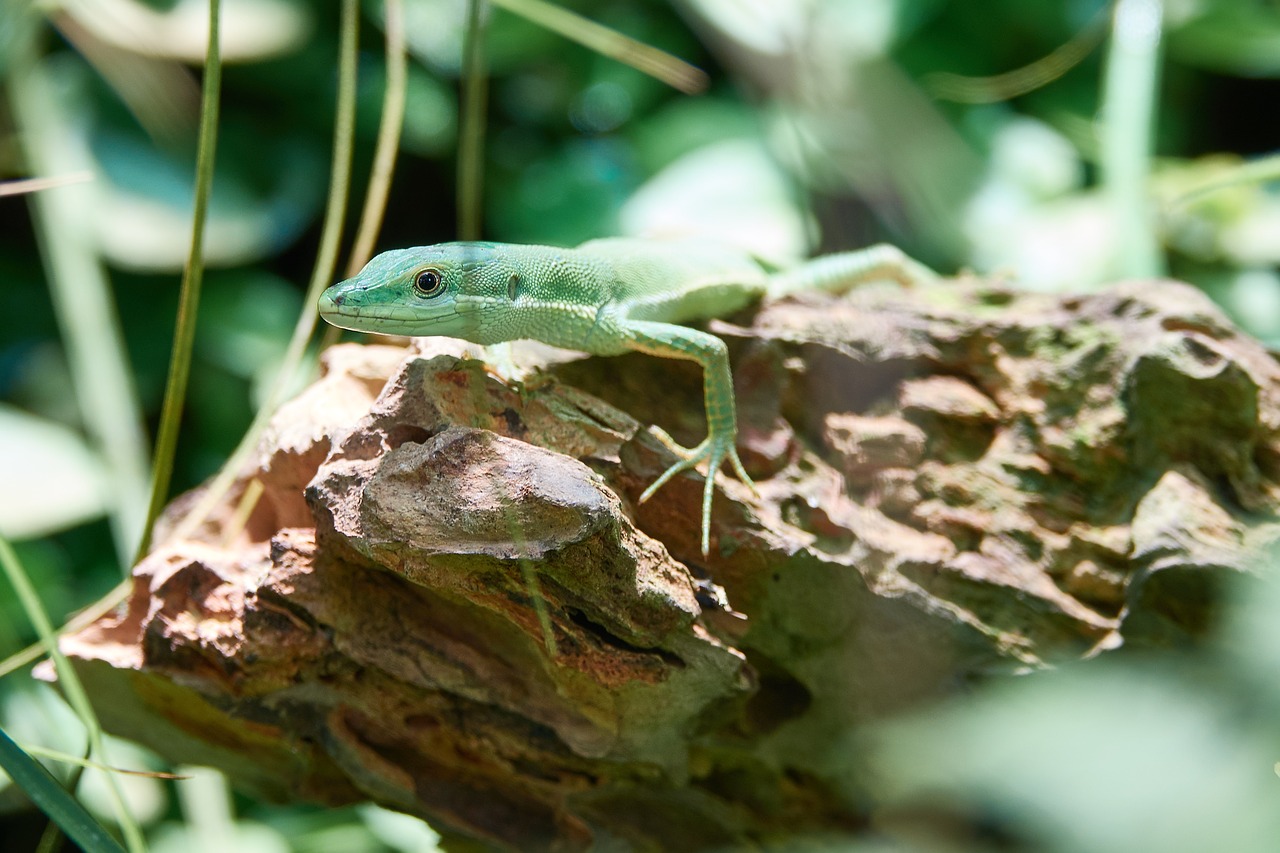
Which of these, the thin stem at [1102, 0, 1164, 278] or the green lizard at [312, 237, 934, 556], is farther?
the thin stem at [1102, 0, 1164, 278]

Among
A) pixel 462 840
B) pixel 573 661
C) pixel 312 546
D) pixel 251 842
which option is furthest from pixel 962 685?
pixel 251 842

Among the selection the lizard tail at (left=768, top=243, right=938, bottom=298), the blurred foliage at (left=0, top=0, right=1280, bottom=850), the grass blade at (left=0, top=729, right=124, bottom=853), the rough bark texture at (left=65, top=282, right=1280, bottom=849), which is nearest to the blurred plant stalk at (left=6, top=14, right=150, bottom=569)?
the blurred foliage at (left=0, top=0, right=1280, bottom=850)

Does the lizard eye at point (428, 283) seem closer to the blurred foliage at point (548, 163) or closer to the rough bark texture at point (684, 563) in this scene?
the rough bark texture at point (684, 563)

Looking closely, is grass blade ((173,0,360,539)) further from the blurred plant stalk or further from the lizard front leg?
the blurred plant stalk

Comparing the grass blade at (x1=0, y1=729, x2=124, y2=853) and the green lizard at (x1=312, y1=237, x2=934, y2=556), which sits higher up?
the green lizard at (x1=312, y1=237, x2=934, y2=556)

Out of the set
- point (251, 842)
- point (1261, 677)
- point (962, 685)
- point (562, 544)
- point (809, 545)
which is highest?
point (1261, 677)

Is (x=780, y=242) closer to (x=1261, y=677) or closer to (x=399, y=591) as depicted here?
(x=399, y=591)
